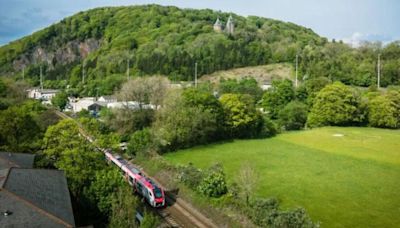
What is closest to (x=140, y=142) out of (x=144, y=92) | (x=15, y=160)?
(x=144, y=92)

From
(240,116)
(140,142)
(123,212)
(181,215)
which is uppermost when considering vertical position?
(240,116)

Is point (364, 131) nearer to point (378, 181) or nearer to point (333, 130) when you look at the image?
point (333, 130)

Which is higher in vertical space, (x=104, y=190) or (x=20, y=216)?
(x=20, y=216)

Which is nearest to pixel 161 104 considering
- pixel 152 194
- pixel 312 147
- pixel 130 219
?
pixel 312 147

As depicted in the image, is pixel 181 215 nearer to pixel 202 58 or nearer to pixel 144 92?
pixel 144 92

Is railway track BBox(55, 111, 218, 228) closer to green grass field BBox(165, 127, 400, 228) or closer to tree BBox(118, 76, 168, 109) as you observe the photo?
green grass field BBox(165, 127, 400, 228)

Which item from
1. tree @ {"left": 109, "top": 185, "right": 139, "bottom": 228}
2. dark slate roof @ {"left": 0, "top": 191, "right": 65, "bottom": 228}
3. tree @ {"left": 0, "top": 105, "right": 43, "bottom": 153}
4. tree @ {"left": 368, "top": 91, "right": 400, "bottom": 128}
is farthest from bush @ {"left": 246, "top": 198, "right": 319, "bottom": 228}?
tree @ {"left": 368, "top": 91, "right": 400, "bottom": 128}
